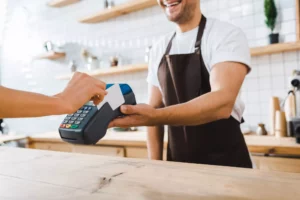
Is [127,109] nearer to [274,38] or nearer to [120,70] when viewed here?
[274,38]

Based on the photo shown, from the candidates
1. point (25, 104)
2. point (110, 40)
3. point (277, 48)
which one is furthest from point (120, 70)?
point (25, 104)

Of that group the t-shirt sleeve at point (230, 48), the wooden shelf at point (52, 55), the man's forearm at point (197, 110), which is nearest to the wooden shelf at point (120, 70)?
the wooden shelf at point (52, 55)

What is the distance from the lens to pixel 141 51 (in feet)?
8.95

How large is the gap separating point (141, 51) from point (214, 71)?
1.67 m

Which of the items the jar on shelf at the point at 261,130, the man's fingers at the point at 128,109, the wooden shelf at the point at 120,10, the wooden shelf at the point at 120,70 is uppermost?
the wooden shelf at the point at 120,10

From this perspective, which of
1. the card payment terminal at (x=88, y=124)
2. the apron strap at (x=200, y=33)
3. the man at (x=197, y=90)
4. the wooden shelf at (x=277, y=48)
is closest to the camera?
the card payment terminal at (x=88, y=124)

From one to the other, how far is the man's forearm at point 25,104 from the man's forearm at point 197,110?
439 millimetres

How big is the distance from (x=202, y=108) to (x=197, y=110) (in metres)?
0.02

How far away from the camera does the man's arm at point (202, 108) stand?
93cm

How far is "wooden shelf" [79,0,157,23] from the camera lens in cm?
250

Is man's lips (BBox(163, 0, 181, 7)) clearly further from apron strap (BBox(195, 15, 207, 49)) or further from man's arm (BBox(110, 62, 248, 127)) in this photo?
man's arm (BBox(110, 62, 248, 127))

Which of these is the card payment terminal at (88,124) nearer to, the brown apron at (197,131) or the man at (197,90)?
the man at (197,90)

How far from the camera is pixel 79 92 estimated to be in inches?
→ 25.1

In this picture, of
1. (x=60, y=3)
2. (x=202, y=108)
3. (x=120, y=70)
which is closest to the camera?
(x=202, y=108)
